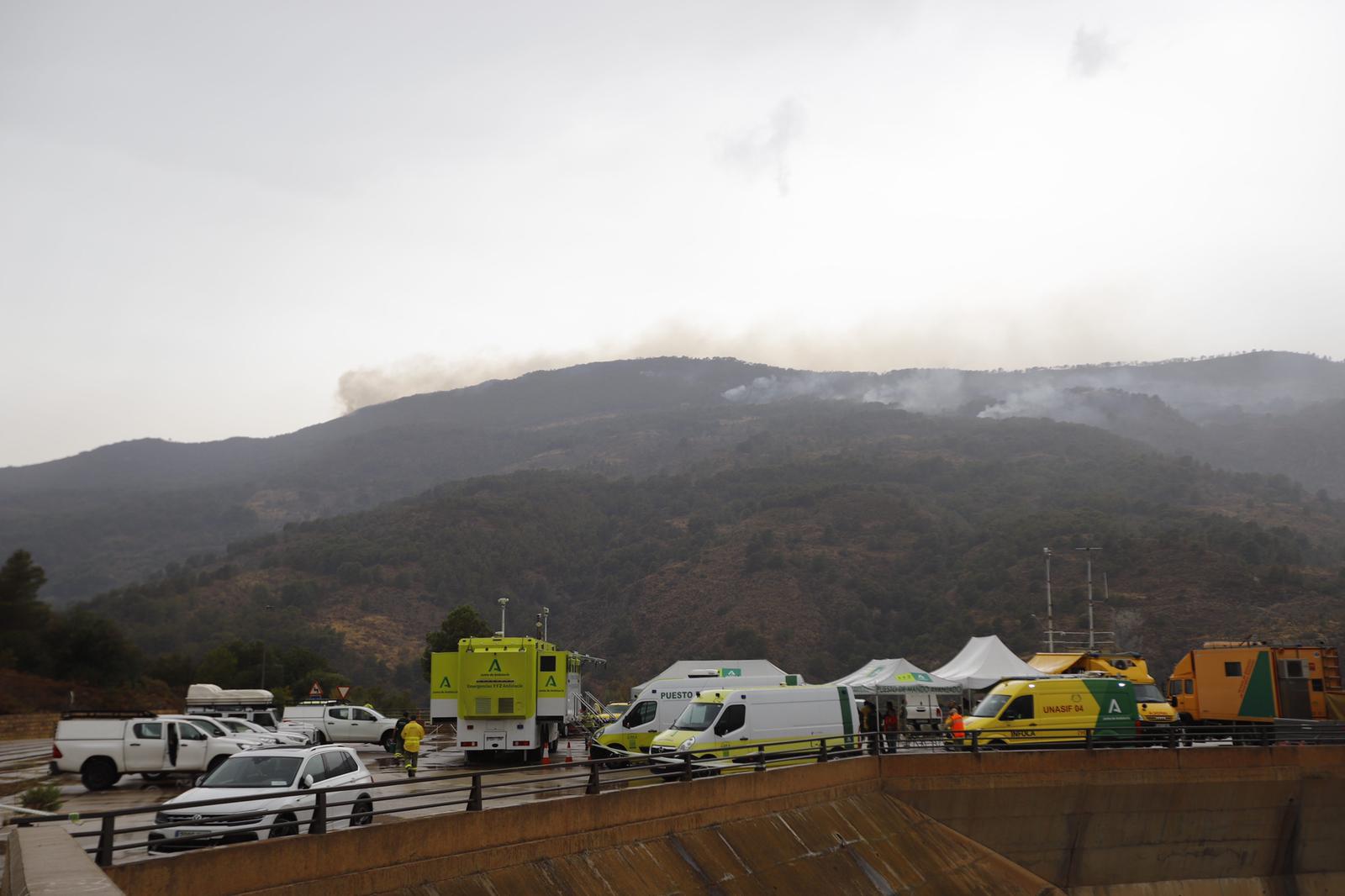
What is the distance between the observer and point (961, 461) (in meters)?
186

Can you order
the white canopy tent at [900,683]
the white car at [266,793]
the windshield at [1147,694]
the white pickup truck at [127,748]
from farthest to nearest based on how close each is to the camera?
the white canopy tent at [900,683] → the windshield at [1147,694] → the white pickup truck at [127,748] → the white car at [266,793]

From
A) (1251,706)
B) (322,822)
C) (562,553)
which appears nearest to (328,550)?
(562,553)

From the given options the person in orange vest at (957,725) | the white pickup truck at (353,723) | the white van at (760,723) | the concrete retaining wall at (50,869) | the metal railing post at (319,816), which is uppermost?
the concrete retaining wall at (50,869)

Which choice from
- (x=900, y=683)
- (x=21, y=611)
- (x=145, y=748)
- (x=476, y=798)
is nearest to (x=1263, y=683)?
(x=900, y=683)

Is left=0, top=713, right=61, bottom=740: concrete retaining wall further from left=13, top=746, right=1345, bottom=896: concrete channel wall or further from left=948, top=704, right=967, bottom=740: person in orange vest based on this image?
left=13, top=746, right=1345, bottom=896: concrete channel wall

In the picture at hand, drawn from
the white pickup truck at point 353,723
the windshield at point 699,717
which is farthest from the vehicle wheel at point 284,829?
the white pickup truck at point 353,723

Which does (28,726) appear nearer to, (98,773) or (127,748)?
(98,773)

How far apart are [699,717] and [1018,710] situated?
859cm

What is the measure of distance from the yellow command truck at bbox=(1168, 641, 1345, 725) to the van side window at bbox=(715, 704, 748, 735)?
17.9m

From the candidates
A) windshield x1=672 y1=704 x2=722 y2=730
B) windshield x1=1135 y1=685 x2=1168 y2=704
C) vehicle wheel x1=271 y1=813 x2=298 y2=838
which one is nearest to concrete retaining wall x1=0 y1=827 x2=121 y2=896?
vehicle wheel x1=271 y1=813 x2=298 y2=838

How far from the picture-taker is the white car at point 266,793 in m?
12.6

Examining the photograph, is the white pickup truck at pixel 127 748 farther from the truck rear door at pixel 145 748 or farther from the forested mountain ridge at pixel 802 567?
the forested mountain ridge at pixel 802 567

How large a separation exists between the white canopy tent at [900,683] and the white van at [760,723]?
41.0ft

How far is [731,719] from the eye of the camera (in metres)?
22.4
